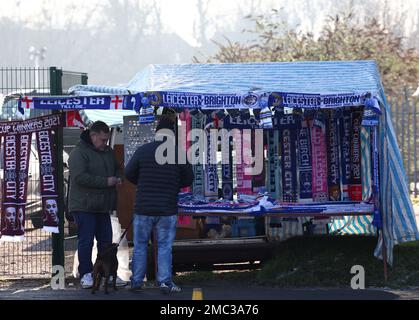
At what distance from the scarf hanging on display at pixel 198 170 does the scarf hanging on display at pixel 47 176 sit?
5.63ft

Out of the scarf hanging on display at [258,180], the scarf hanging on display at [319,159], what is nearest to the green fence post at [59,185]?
the scarf hanging on display at [258,180]

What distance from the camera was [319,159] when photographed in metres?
12.1

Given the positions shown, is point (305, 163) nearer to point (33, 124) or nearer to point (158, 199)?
point (158, 199)

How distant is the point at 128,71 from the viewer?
13375 centimetres

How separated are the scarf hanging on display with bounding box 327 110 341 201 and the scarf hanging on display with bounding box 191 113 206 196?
1576 mm

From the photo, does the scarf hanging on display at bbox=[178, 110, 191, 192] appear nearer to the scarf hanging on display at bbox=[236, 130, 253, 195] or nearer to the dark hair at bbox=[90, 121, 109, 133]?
the scarf hanging on display at bbox=[236, 130, 253, 195]

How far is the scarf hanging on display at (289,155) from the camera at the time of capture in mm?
12211

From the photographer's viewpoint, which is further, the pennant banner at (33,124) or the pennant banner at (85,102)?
the pennant banner at (33,124)

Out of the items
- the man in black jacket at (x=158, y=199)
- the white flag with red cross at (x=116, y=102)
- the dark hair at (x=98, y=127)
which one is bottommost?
the man in black jacket at (x=158, y=199)

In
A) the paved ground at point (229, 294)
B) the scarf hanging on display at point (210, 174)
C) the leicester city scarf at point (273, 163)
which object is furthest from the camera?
the leicester city scarf at point (273, 163)

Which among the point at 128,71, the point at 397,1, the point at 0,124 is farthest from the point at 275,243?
the point at 128,71

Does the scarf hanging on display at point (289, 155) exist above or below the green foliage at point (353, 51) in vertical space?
below

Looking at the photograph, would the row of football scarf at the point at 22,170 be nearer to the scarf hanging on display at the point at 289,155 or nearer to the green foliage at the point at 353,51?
the scarf hanging on display at the point at 289,155

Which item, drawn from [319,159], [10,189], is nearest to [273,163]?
[319,159]
